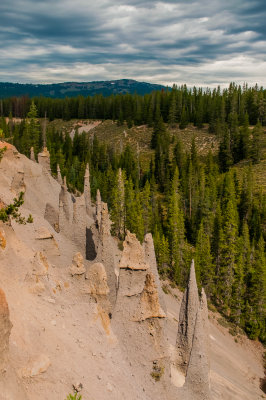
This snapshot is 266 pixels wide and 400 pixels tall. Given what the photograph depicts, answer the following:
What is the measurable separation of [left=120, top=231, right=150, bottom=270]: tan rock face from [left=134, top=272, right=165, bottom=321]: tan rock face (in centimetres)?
165

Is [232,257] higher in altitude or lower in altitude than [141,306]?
lower

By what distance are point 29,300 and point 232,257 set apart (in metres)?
33.7

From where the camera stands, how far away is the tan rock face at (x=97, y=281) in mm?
15008

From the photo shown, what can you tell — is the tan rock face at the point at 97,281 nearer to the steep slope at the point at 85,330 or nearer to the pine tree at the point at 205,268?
the steep slope at the point at 85,330

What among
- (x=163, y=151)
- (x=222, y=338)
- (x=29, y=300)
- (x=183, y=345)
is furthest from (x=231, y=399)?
(x=163, y=151)

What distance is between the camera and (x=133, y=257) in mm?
15586

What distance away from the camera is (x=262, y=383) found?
110 ft

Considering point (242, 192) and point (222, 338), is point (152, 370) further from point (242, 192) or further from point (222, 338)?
point (242, 192)

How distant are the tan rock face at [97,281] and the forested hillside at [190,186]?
2946cm

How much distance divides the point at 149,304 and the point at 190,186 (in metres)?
56.1

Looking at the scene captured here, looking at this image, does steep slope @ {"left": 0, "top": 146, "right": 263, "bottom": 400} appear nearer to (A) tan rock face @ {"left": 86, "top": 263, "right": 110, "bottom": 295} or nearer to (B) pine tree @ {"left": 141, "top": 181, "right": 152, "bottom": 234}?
(A) tan rock face @ {"left": 86, "top": 263, "right": 110, "bottom": 295}

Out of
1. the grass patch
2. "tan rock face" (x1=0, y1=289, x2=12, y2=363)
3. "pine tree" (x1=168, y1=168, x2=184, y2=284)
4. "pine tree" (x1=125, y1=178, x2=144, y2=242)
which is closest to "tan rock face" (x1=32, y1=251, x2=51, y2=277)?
"tan rock face" (x1=0, y1=289, x2=12, y2=363)

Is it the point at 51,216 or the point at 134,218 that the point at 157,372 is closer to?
the point at 51,216

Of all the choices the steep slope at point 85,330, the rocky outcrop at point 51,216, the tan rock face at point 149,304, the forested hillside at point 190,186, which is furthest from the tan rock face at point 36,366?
the forested hillside at point 190,186
